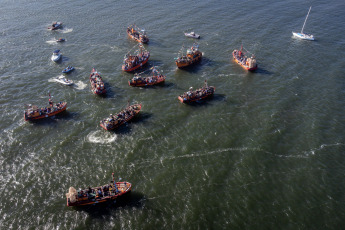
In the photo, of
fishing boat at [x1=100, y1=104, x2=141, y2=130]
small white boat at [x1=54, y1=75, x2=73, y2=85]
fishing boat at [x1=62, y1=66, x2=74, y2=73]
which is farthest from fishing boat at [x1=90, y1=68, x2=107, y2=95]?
fishing boat at [x1=100, y1=104, x2=141, y2=130]

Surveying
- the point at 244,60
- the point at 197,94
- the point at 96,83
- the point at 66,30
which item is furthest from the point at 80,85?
the point at 244,60

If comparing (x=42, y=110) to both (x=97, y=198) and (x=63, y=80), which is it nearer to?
(x=63, y=80)

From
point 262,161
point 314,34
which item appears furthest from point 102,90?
point 314,34

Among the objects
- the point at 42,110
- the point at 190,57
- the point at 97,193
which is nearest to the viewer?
the point at 97,193

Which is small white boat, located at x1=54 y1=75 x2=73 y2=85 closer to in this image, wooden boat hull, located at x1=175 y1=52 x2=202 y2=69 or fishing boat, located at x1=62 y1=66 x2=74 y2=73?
fishing boat, located at x1=62 y1=66 x2=74 y2=73

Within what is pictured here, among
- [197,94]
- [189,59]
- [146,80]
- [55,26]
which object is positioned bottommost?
[197,94]

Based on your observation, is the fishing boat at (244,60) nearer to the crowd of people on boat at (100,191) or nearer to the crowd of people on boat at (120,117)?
the crowd of people on boat at (120,117)

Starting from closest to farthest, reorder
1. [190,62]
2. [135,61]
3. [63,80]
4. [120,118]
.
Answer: [120,118] < [63,80] < [135,61] < [190,62]
